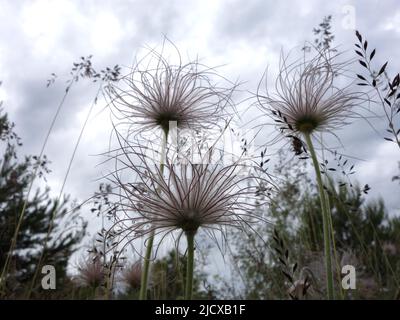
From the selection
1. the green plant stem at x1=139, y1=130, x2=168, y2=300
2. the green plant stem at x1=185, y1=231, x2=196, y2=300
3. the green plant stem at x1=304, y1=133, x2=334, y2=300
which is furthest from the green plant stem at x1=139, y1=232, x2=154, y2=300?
the green plant stem at x1=304, y1=133, x2=334, y2=300

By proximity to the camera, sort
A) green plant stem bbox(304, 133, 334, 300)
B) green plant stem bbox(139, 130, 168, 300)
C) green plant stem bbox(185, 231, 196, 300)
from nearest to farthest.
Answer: green plant stem bbox(185, 231, 196, 300), green plant stem bbox(304, 133, 334, 300), green plant stem bbox(139, 130, 168, 300)

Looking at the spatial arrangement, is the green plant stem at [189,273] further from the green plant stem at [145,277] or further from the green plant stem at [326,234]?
the green plant stem at [326,234]

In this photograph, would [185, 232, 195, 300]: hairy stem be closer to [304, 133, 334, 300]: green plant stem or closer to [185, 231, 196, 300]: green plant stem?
[185, 231, 196, 300]: green plant stem

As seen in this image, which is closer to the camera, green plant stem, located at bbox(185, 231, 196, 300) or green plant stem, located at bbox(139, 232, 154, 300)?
green plant stem, located at bbox(185, 231, 196, 300)

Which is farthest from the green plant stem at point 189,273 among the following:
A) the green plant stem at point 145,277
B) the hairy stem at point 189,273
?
the green plant stem at point 145,277

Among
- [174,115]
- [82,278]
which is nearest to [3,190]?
[82,278]

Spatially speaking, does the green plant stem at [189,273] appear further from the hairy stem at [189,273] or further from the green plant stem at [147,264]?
the green plant stem at [147,264]

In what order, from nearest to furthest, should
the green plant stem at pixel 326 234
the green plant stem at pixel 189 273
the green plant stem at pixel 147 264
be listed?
the green plant stem at pixel 189 273 < the green plant stem at pixel 326 234 < the green plant stem at pixel 147 264

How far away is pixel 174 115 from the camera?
214 cm

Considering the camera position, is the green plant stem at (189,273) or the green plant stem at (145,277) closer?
the green plant stem at (189,273)

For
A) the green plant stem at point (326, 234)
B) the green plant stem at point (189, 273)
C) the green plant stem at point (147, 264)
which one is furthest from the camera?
the green plant stem at point (147, 264)
